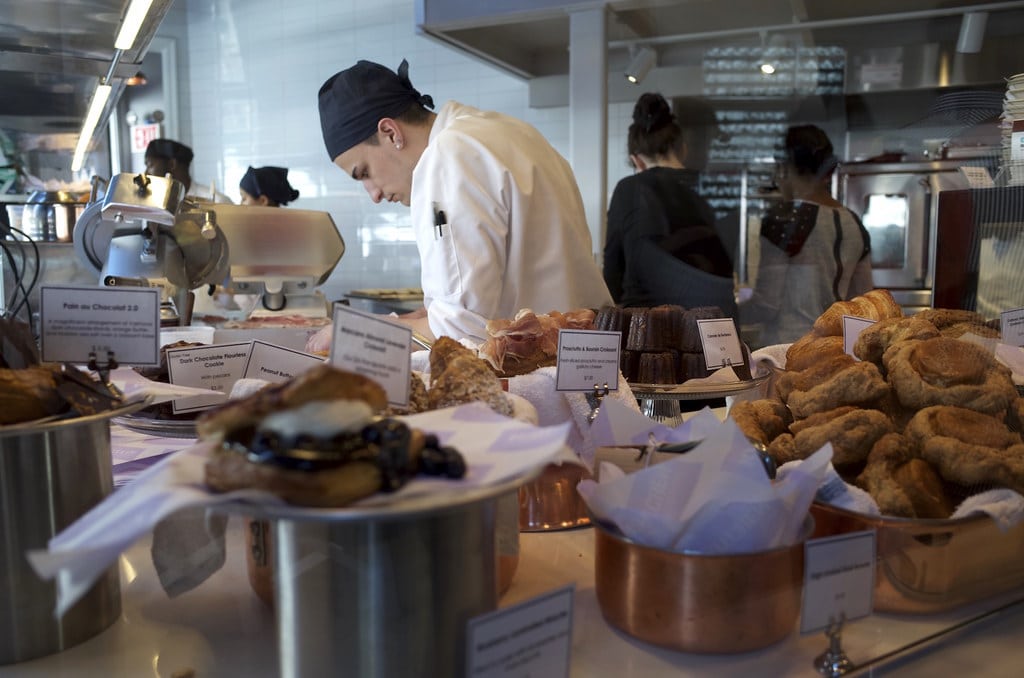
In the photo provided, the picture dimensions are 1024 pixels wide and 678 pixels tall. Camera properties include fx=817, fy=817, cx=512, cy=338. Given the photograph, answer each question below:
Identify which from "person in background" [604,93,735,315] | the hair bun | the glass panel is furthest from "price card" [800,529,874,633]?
the glass panel

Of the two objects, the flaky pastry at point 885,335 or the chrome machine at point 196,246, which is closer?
the flaky pastry at point 885,335

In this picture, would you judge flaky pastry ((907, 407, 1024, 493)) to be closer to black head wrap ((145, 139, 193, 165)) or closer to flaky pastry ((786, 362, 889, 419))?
flaky pastry ((786, 362, 889, 419))

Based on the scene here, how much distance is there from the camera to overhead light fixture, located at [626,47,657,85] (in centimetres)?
456

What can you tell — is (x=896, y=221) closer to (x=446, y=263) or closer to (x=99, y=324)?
(x=446, y=263)

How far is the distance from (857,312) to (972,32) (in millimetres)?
3593

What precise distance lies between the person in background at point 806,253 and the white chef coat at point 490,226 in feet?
4.37

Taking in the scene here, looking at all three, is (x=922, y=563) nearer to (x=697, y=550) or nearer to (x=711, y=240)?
(x=697, y=550)

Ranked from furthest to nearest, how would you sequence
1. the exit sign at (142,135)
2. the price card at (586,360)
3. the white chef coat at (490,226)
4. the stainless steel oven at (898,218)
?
the exit sign at (142,135)
the stainless steel oven at (898,218)
the white chef coat at (490,226)
the price card at (586,360)

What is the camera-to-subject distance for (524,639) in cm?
68

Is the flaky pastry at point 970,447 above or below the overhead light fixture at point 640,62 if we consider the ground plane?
below

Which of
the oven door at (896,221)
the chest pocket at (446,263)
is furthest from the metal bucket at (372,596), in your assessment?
the oven door at (896,221)

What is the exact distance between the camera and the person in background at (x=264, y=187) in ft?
15.5

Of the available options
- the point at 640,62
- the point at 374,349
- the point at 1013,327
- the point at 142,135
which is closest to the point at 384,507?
the point at 374,349

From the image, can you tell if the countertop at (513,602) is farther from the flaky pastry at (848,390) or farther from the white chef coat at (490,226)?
the white chef coat at (490,226)
